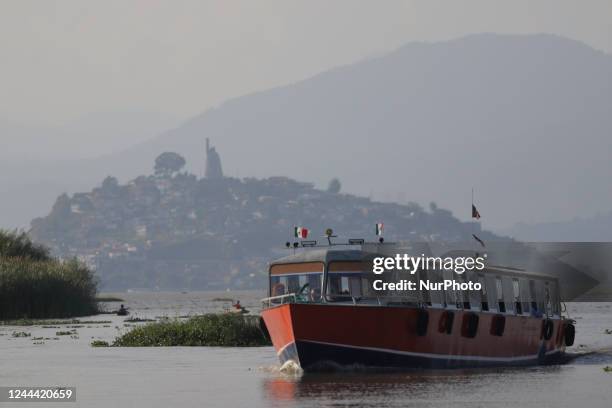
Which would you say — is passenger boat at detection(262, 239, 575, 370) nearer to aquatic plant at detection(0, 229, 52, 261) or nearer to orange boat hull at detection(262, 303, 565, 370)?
orange boat hull at detection(262, 303, 565, 370)

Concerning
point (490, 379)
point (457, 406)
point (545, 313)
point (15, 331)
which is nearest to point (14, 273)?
point (15, 331)

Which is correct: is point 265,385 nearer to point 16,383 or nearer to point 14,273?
point 16,383

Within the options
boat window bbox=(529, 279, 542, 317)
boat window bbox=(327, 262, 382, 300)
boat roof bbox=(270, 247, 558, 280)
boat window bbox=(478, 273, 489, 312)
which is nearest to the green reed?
boat window bbox=(529, 279, 542, 317)

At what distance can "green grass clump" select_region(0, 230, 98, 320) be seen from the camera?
105 meters

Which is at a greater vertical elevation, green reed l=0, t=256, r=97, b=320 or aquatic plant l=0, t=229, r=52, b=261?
aquatic plant l=0, t=229, r=52, b=261

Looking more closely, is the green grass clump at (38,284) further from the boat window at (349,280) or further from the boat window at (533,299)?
the boat window at (349,280)

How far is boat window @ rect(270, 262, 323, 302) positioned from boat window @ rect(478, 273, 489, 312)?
7.18 m

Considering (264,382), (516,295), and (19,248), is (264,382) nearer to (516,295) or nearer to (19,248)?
(516,295)

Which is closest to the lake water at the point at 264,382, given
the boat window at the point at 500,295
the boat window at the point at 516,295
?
the boat window at the point at 500,295

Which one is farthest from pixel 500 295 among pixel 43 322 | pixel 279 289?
pixel 43 322

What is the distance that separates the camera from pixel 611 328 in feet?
333

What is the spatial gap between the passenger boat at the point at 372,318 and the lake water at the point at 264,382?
0.84 m

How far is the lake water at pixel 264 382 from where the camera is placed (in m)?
45.3

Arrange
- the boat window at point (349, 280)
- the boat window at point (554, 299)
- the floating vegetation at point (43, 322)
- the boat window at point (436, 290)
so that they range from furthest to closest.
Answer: the floating vegetation at point (43, 322)
the boat window at point (554, 299)
the boat window at point (436, 290)
the boat window at point (349, 280)
